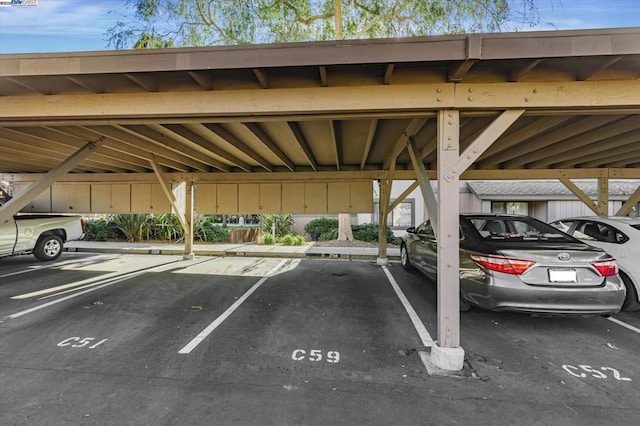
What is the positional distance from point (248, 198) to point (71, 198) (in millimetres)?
6074

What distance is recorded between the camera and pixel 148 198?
390 inches

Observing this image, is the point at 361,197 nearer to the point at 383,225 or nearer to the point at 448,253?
the point at 383,225

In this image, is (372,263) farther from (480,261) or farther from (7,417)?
(7,417)

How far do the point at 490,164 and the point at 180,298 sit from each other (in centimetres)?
804

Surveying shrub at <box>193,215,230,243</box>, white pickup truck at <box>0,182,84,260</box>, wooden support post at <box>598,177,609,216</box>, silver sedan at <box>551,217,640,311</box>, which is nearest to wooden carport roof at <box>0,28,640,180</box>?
silver sedan at <box>551,217,640,311</box>

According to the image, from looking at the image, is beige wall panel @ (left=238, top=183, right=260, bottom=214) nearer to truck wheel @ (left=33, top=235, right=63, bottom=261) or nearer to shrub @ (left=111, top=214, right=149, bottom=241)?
truck wheel @ (left=33, top=235, right=63, bottom=261)

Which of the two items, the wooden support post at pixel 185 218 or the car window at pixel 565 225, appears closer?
the car window at pixel 565 225

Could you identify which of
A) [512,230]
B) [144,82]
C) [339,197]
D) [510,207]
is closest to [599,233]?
[512,230]

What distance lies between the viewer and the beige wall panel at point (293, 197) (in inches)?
374

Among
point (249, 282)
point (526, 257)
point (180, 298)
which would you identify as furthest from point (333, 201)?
point (526, 257)

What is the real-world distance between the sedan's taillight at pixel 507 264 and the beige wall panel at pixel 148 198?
9.19 m

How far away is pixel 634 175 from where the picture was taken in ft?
27.2

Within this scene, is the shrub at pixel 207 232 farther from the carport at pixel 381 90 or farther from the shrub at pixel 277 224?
the carport at pixel 381 90

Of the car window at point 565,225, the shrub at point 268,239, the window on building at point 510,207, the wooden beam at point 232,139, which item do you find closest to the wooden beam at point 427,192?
the wooden beam at point 232,139
